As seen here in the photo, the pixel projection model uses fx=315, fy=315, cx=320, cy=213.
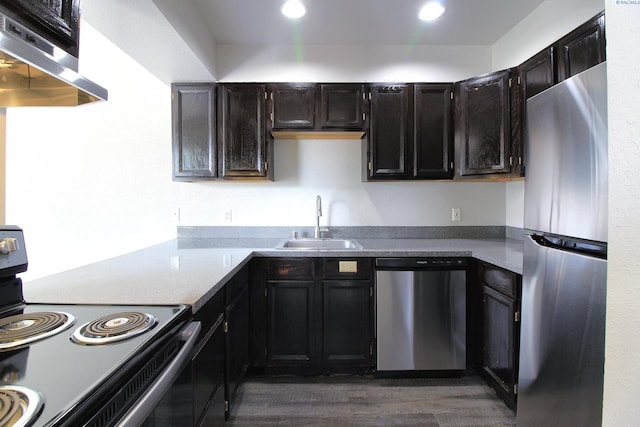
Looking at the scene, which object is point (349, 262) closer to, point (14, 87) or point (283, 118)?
point (283, 118)

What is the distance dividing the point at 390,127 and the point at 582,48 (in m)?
1.20

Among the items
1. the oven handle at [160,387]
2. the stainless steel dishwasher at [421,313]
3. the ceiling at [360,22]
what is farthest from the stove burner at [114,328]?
the ceiling at [360,22]

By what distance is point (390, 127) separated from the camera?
251 cm

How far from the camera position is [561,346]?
46.9 inches

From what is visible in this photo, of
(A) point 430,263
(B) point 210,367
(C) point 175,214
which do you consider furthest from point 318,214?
(B) point 210,367

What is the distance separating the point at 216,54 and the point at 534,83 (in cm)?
239

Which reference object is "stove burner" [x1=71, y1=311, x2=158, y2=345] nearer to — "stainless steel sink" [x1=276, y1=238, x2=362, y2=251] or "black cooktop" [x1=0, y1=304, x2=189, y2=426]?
"black cooktop" [x1=0, y1=304, x2=189, y2=426]

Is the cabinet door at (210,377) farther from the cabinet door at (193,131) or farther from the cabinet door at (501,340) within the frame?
the cabinet door at (501,340)

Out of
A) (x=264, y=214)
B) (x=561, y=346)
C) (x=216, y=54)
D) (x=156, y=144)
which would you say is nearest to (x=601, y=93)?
(x=561, y=346)

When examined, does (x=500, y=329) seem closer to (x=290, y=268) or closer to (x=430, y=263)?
(x=430, y=263)

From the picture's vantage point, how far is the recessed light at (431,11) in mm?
2186

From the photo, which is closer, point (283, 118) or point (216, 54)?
point (283, 118)

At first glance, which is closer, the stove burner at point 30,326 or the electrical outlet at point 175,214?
the stove burner at point 30,326

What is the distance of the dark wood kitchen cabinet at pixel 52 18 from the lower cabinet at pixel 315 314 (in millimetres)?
1563
